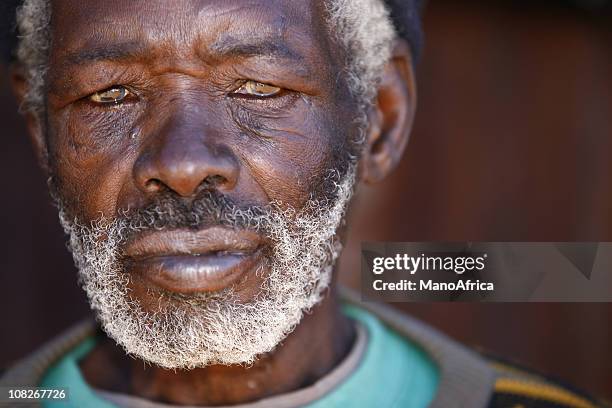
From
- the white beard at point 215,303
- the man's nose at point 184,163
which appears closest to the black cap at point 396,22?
the white beard at point 215,303

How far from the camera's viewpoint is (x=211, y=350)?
175 centimetres

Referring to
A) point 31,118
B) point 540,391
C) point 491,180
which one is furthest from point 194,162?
point 491,180

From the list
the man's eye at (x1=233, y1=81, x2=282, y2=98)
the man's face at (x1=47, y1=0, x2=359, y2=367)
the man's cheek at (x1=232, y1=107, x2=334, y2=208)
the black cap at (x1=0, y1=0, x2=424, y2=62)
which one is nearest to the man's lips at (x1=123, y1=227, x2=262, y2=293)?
the man's face at (x1=47, y1=0, x2=359, y2=367)

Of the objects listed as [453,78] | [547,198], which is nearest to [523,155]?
[547,198]

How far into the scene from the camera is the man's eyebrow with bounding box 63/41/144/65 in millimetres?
1713

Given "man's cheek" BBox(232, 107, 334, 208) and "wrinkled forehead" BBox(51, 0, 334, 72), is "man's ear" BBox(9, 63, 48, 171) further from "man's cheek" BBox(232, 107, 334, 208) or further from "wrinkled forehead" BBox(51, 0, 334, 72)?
"man's cheek" BBox(232, 107, 334, 208)

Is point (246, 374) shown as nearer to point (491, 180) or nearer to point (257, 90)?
point (257, 90)

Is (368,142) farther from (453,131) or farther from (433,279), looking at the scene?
(453,131)

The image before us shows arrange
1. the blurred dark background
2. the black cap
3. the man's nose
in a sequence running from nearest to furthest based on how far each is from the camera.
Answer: the man's nose, the black cap, the blurred dark background

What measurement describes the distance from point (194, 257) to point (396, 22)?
826 millimetres

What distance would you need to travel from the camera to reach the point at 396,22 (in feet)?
6.86

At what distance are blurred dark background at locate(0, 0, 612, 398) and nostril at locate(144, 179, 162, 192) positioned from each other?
212 centimetres

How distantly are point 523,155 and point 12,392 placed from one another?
252 centimetres

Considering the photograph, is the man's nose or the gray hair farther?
the gray hair
